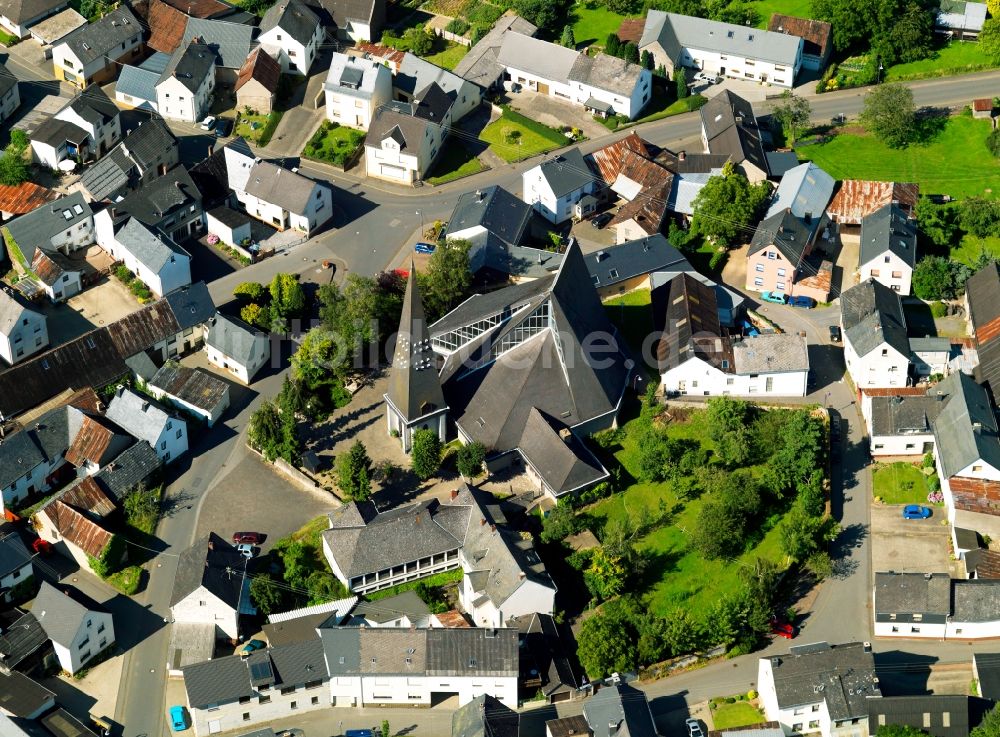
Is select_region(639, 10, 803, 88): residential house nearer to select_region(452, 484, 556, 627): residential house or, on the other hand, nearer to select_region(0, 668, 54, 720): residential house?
select_region(452, 484, 556, 627): residential house

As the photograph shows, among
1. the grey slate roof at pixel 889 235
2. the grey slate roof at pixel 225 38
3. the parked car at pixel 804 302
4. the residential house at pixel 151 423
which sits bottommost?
the residential house at pixel 151 423

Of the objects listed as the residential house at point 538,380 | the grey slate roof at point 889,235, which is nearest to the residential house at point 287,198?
the residential house at point 538,380

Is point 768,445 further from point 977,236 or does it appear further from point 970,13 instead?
point 970,13

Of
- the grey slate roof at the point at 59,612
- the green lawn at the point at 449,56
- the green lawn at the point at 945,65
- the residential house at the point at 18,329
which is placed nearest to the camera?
the grey slate roof at the point at 59,612

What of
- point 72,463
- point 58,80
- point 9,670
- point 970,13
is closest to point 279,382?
point 72,463

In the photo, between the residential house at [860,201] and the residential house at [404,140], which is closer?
the residential house at [860,201]

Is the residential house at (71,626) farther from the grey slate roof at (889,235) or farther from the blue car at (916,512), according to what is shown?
the grey slate roof at (889,235)

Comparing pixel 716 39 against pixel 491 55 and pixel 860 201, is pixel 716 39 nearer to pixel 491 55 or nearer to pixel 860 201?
pixel 491 55

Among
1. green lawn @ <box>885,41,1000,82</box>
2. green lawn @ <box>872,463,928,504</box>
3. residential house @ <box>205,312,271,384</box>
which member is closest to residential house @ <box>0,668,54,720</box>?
residential house @ <box>205,312,271,384</box>
